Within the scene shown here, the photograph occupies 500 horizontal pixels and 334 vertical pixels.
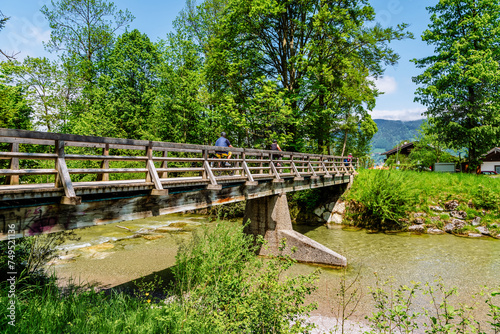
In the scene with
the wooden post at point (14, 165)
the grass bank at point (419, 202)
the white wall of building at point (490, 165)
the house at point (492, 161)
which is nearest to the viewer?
the wooden post at point (14, 165)

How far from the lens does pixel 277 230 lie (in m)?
12.2

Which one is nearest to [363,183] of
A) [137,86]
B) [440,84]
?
[440,84]

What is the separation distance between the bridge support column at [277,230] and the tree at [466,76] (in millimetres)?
20468

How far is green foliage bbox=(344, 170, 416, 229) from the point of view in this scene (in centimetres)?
1764

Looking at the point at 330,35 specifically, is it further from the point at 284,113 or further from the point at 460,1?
the point at 460,1

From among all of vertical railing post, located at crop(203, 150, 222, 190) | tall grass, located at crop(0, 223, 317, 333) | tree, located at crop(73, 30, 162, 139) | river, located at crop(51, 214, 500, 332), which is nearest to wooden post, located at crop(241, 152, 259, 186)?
vertical railing post, located at crop(203, 150, 222, 190)

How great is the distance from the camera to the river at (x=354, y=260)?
29.9 feet

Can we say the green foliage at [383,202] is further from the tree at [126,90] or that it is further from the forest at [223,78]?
the tree at [126,90]

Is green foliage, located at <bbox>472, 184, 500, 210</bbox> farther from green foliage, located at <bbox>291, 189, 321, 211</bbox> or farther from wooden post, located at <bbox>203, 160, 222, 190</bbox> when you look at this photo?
wooden post, located at <bbox>203, 160, 222, 190</bbox>

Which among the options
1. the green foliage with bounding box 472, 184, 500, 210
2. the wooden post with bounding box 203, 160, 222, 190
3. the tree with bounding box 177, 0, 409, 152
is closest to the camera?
the wooden post with bounding box 203, 160, 222, 190

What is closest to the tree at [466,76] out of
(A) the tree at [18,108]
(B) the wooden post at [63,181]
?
(B) the wooden post at [63,181]

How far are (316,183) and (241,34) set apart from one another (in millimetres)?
14033

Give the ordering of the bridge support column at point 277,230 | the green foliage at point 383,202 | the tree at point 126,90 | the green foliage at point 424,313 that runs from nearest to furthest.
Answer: the green foliage at point 424,313, the bridge support column at point 277,230, the green foliage at point 383,202, the tree at point 126,90

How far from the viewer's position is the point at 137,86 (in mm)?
29297
